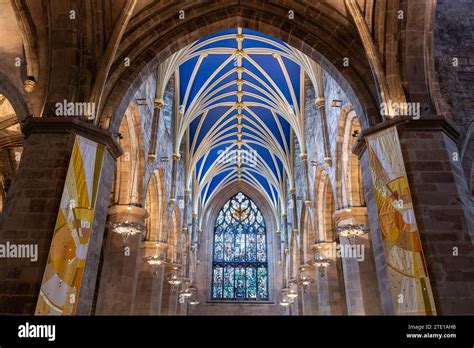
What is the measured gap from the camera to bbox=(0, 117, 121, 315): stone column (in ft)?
26.8

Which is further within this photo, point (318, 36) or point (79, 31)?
point (318, 36)

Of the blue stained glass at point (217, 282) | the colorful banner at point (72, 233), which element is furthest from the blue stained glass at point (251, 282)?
the colorful banner at point (72, 233)

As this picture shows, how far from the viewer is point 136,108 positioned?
14898mm

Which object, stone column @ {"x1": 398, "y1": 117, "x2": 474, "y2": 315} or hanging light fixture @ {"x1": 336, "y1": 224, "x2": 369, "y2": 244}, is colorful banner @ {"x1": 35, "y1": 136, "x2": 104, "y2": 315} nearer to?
stone column @ {"x1": 398, "y1": 117, "x2": 474, "y2": 315}

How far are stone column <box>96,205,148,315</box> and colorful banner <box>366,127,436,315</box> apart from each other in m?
7.87

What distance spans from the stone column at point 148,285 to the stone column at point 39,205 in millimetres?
8236

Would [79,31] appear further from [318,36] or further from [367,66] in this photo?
[367,66]

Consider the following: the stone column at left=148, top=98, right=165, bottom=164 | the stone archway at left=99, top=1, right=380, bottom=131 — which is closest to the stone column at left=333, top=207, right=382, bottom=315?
the stone archway at left=99, top=1, right=380, bottom=131

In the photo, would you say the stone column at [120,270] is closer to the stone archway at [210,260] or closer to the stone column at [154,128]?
the stone column at [154,128]

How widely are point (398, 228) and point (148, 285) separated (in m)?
12.1

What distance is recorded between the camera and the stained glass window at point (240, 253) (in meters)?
34.2

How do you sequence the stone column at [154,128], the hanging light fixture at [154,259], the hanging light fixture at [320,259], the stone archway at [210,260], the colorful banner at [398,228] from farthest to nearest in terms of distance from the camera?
the stone archway at [210,260] < the hanging light fixture at [320,259] < the hanging light fixture at [154,259] < the stone column at [154,128] < the colorful banner at [398,228]

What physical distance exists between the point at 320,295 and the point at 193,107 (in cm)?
1093

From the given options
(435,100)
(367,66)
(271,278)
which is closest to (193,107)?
(367,66)
